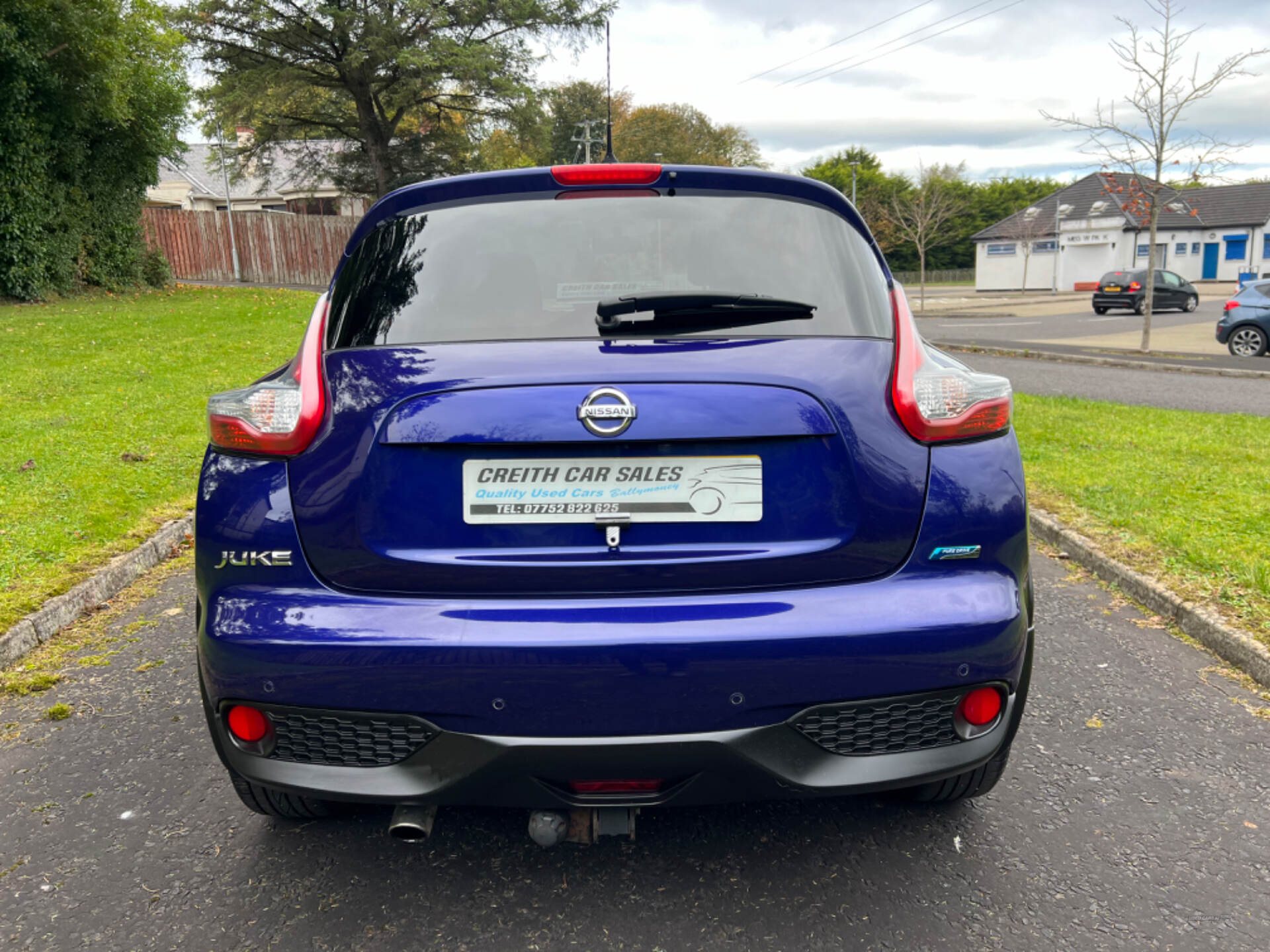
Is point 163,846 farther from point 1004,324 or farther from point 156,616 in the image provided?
point 1004,324

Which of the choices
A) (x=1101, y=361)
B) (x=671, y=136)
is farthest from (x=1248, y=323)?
(x=671, y=136)

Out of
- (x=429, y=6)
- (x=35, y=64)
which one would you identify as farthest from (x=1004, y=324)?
(x=35, y=64)

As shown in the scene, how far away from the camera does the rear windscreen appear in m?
2.32

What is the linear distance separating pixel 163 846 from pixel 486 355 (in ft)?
5.32

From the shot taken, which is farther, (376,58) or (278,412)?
(376,58)

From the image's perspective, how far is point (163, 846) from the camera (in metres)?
2.61

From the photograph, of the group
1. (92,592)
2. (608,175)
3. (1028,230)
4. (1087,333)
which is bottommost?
(1087,333)

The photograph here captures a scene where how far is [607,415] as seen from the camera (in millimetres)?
2051

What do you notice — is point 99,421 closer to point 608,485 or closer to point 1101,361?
point 608,485

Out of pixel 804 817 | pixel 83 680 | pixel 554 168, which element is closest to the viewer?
pixel 554 168

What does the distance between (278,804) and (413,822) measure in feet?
1.86

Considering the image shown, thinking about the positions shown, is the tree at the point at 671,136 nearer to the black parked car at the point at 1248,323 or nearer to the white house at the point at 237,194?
the white house at the point at 237,194

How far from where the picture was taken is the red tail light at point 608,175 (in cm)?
250

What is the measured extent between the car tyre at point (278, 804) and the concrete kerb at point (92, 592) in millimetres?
1954
